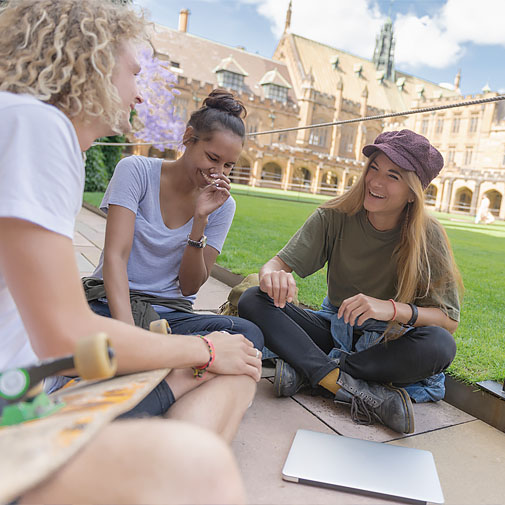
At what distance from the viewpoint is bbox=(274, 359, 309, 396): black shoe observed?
2.00m

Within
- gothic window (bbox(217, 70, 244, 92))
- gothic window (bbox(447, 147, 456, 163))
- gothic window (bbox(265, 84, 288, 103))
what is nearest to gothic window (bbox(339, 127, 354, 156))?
gothic window (bbox(265, 84, 288, 103))

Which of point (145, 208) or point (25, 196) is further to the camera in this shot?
point (145, 208)

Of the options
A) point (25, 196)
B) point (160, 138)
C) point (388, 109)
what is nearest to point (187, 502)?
point (25, 196)

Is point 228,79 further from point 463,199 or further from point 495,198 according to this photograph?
point 495,198

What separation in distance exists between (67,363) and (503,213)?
40.9 meters

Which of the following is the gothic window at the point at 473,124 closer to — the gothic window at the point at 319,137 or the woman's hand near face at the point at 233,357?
the gothic window at the point at 319,137

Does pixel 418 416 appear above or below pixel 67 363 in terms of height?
below

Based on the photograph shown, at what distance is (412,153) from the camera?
6.34 ft

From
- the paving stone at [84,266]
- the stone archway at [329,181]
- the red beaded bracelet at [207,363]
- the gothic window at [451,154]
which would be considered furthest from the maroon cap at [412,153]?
the gothic window at [451,154]

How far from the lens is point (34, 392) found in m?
0.72

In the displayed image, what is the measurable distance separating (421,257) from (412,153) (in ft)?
1.36

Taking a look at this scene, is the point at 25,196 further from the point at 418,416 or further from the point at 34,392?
the point at 418,416

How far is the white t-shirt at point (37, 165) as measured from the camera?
2.51ft

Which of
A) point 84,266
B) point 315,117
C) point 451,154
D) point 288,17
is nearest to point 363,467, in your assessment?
point 84,266
